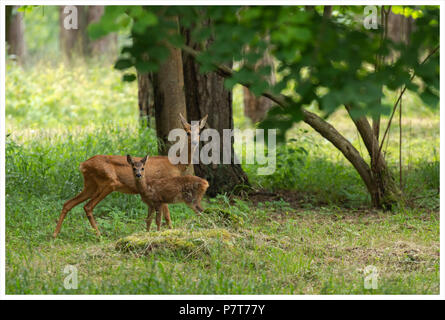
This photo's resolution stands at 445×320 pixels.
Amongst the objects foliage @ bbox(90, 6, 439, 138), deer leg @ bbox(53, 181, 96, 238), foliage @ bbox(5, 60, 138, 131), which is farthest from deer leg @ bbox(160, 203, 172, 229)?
foliage @ bbox(5, 60, 138, 131)

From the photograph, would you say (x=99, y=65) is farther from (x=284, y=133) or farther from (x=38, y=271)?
(x=284, y=133)

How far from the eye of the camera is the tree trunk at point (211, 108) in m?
9.05

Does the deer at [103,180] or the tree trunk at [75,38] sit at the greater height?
the tree trunk at [75,38]

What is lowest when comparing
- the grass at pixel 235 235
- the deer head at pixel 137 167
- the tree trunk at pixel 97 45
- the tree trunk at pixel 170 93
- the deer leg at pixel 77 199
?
the grass at pixel 235 235

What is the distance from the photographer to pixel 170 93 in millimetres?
8383

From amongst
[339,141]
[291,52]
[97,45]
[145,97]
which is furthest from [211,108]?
[97,45]

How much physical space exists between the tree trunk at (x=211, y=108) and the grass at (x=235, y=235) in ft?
1.46

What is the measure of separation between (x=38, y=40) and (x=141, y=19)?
33037 millimetres

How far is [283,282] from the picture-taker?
5.57m

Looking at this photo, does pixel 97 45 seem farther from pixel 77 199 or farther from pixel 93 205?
pixel 93 205

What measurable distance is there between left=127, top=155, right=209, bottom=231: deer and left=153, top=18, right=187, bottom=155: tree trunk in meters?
1.40

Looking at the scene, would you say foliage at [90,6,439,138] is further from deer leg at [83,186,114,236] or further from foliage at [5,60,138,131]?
foliage at [5,60,138,131]

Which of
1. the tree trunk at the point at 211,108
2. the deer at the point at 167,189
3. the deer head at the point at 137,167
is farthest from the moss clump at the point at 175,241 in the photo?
the tree trunk at the point at 211,108

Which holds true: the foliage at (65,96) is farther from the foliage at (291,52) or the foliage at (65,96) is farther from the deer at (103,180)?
the foliage at (291,52)
